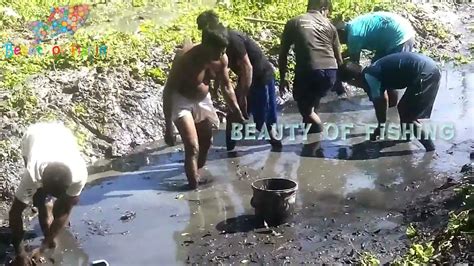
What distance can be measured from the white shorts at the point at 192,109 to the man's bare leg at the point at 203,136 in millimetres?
137

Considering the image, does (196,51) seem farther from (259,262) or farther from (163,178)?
(259,262)

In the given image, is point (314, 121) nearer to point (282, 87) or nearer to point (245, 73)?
point (282, 87)

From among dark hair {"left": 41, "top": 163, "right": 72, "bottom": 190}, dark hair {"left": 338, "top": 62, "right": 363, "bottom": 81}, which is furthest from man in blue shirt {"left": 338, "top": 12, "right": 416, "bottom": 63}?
dark hair {"left": 41, "top": 163, "right": 72, "bottom": 190}

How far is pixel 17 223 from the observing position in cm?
613

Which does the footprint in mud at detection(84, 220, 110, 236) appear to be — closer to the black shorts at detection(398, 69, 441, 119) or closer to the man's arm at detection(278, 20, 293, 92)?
the man's arm at detection(278, 20, 293, 92)

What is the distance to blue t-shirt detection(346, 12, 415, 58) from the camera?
9648 mm

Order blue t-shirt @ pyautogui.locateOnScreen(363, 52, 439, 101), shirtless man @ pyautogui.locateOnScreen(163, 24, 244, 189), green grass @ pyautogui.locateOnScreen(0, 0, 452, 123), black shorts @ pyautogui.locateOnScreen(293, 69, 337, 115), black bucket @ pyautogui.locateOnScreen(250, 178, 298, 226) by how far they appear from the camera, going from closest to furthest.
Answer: black bucket @ pyautogui.locateOnScreen(250, 178, 298, 226) < shirtless man @ pyautogui.locateOnScreen(163, 24, 244, 189) < blue t-shirt @ pyautogui.locateOnScreen(363, 52, 439, 101) < black shorts @ pyautogui.locateOnScreen(293, 69, 337, 115) < green grass @ pyautogui.locateOnScreen(0, 0, 452, 123)

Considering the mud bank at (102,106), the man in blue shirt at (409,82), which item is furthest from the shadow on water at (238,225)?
the man in blue shirt at (409,82)

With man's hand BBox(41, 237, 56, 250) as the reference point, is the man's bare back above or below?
above

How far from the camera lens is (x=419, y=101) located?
28.6ft

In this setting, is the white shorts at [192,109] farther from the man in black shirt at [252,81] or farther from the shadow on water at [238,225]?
the shadow on water at [238,225]

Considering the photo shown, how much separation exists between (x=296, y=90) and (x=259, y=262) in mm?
3637

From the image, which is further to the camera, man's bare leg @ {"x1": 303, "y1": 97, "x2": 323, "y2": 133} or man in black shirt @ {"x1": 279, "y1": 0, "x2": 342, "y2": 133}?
man's bare leg @ {"x1": 303, "y1": 97, "x2": 323, "y2": 133}

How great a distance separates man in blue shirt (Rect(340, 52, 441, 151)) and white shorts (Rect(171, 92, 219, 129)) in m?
2.17
